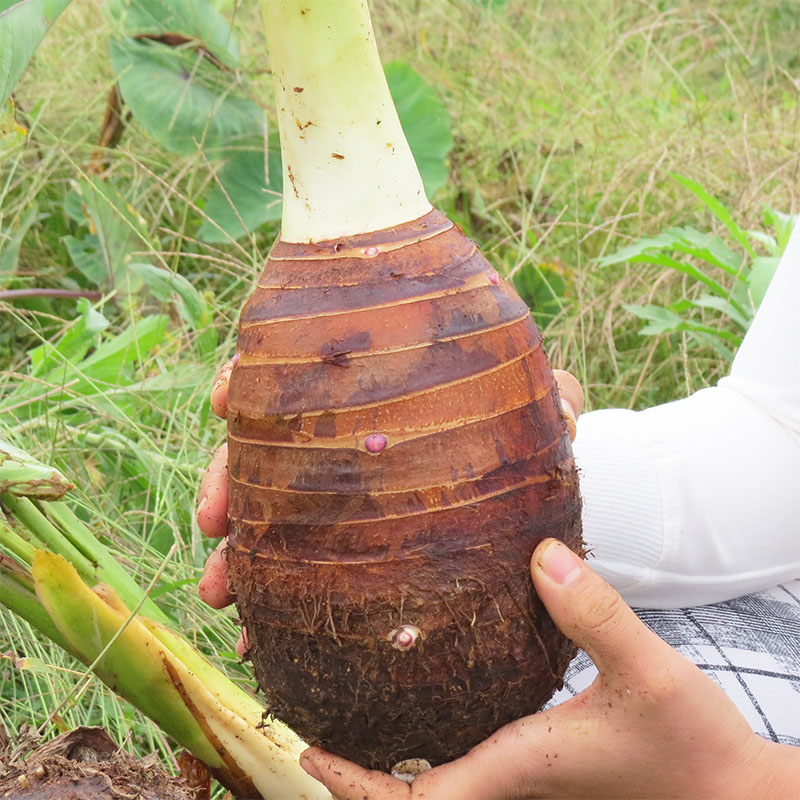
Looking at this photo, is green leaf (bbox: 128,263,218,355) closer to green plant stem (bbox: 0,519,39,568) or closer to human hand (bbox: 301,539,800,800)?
green plant stem (bbox: 0,519,39,568)

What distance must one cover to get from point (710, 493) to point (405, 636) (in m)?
0.62

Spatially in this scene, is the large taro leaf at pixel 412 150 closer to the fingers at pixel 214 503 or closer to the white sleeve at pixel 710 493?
the white sleeve at pixel 710 493

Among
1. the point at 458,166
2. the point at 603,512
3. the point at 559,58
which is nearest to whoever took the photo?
the point at 603,512

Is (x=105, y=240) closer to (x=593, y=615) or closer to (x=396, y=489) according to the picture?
(x=396, y=489)

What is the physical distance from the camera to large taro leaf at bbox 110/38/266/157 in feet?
8.27

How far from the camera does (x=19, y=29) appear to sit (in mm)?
982

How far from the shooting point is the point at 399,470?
2.98ft

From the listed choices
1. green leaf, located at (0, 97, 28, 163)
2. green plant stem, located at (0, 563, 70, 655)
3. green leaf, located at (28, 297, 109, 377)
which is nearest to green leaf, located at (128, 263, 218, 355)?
green leaf, located at (28, 297, 109, 377)

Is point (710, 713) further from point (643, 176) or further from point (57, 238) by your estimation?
point (57, 238)

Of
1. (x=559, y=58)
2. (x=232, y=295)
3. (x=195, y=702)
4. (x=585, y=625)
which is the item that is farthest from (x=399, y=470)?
(x=559, y=58)

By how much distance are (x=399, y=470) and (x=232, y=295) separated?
176 centimetres

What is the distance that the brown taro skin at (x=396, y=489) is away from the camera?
2.99 feet

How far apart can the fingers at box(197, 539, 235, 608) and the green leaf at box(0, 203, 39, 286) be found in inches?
51.5

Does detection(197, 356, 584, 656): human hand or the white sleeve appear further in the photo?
the white sleeve
